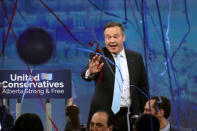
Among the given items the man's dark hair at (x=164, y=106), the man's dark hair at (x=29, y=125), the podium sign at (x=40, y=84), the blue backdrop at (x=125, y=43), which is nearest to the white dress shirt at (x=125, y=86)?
the man's dark hair at (x=164, y=106)

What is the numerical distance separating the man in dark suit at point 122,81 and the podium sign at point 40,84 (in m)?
0.61

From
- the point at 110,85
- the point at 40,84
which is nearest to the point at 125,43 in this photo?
the point at 40,84

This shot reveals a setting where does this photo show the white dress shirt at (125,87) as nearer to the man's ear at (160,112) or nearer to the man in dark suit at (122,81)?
the man in dark suit at (122,81)

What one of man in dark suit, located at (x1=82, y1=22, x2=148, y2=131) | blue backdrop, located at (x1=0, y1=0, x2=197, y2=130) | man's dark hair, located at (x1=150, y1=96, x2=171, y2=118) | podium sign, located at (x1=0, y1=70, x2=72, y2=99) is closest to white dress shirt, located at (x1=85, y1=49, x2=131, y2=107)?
man in dark suit, located at (x1=82, y1=22, x2=148, y2=131)

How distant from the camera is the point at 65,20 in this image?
4.48 metres

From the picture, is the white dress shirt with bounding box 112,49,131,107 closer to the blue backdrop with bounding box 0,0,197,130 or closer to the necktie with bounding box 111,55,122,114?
the necktie with bounding box 111,55,122,114

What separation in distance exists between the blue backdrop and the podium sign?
116 cm

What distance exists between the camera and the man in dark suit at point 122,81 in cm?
230

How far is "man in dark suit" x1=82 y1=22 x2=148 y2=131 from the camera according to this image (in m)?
2.30

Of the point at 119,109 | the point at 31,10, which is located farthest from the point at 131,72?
the point at 31,10

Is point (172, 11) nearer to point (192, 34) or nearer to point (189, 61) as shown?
point (192, 34)

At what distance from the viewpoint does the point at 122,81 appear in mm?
2289

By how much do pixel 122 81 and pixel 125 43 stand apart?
2124mm

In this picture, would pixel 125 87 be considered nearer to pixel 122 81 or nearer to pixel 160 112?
pixel 122 81
